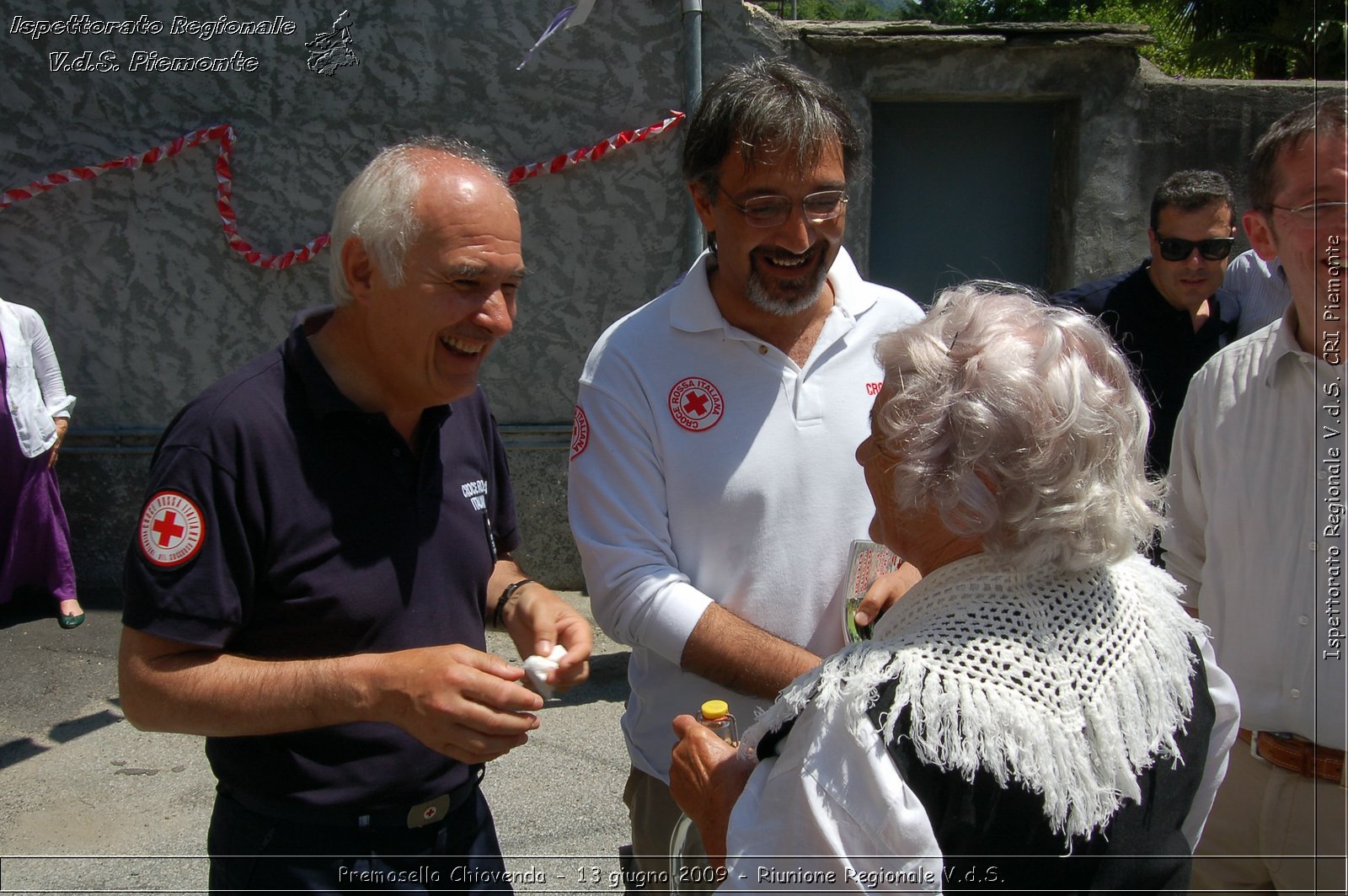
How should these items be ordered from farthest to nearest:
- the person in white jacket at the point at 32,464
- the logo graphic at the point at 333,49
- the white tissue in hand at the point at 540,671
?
the logo graphic at the point at 333,49 → the person in white jacket at the point at 32,464 → the white tissue in hand at the point at 540,671

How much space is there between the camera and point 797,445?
202cm

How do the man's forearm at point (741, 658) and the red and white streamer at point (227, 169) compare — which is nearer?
the man's forearm at point (741, 658)

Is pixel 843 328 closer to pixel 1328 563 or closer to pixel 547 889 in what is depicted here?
pixel 1328 563

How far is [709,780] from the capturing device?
142cm

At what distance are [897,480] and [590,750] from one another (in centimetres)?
306

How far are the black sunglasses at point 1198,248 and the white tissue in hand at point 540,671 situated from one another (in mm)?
2940

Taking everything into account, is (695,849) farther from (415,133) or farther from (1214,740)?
(415,133)

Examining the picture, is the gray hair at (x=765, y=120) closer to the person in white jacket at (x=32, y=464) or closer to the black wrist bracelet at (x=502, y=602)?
the black wrist bracelet at (x=502, y=602)

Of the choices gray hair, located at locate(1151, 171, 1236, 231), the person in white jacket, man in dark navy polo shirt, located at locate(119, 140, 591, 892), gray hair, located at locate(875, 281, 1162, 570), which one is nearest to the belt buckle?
man in dark navy polo shirt, located at locate(119, 140, 591, 892)

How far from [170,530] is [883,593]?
1250 millimetres

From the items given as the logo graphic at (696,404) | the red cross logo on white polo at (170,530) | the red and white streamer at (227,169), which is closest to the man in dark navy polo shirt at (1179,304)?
the logo graphic at (696,404)

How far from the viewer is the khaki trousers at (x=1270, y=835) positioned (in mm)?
1874

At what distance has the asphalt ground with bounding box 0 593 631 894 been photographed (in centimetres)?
328

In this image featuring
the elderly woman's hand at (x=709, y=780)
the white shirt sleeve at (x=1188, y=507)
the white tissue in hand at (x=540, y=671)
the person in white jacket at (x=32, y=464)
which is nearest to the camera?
the elderly woman's hand at (x=709, y=780)
